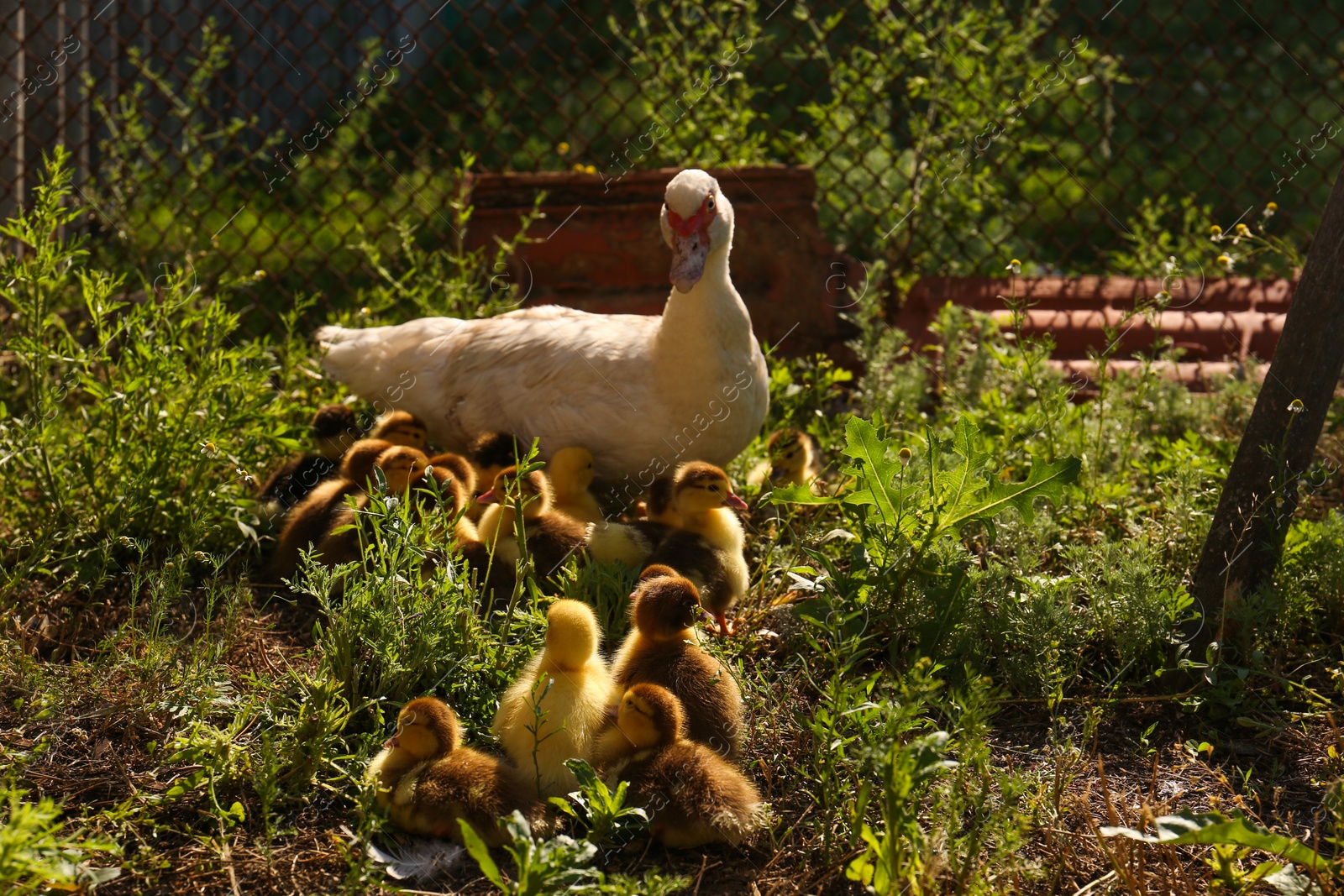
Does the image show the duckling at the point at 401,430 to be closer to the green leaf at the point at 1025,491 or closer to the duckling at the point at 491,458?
the duckling at the point at 491,458

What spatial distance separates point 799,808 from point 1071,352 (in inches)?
139

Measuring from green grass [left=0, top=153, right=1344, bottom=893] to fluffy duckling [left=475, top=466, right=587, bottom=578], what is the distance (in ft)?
0.62

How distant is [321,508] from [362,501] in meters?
0.21

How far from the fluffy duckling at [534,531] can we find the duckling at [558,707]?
2.43 ft

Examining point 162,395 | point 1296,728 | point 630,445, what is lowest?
point 1296,728

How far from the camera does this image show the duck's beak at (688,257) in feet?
12.7

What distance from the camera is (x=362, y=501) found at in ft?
12.6

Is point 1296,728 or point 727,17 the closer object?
point 1296,728

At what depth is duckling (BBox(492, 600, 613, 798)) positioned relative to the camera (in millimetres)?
2801

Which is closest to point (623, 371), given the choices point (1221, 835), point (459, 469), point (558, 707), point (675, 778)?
point (459, 469)

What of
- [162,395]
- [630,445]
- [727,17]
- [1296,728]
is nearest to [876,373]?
[630,445]

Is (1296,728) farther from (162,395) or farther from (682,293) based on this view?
(162,395)

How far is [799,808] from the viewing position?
112 inches

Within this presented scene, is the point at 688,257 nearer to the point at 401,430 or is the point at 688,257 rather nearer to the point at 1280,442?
the point at 401,430
